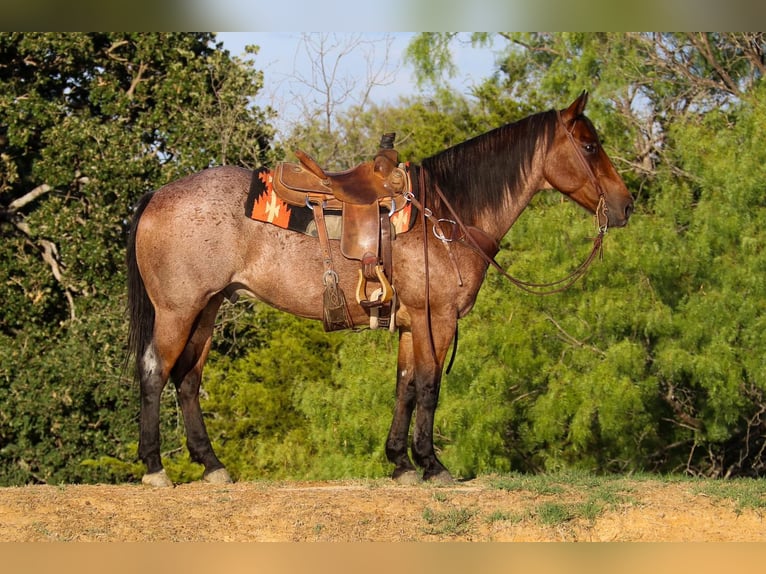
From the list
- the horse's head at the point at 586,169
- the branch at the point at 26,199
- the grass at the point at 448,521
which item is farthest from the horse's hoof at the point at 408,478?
the branch at the point at 26,199

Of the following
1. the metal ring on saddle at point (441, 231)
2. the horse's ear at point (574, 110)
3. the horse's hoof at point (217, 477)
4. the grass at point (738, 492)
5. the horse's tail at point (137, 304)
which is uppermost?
the horse's ear at point (574, 110)

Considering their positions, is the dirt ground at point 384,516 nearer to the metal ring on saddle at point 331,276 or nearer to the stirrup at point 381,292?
the stirrup at point 381,292

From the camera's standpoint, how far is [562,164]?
22.4 ft

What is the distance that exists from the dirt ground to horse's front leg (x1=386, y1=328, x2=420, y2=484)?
0.44m

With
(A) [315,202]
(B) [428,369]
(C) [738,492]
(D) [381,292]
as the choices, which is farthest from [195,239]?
(C) [738,492]

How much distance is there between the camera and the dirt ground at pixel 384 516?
5.61 metres

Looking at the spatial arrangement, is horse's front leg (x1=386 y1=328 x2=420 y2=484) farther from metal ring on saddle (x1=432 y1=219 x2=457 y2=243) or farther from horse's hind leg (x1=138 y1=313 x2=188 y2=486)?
horse's hind leg (x1=138 y1=313 x2=188 y2=486)

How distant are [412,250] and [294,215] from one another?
81cm

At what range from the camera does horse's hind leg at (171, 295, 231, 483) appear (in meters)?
7.11

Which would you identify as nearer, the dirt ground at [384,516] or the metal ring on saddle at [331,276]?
the dirt ground at [384,516]

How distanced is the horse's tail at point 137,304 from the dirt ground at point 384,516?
3.64 feet

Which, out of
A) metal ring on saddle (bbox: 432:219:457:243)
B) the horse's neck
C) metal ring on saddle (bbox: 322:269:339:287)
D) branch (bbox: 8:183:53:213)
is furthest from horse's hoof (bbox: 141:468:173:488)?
branch (bbox: 8:183:53:213)

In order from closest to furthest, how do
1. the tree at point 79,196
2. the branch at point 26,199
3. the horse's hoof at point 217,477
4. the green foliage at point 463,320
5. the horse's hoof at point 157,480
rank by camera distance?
the horse's hoof at point 157,480 < the horse's hoof at point 217,477 < the green foliage at point 463,320 < the tree at point 79,196 < the branch at point 26,199

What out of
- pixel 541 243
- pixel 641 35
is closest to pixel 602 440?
pixel 541 243
